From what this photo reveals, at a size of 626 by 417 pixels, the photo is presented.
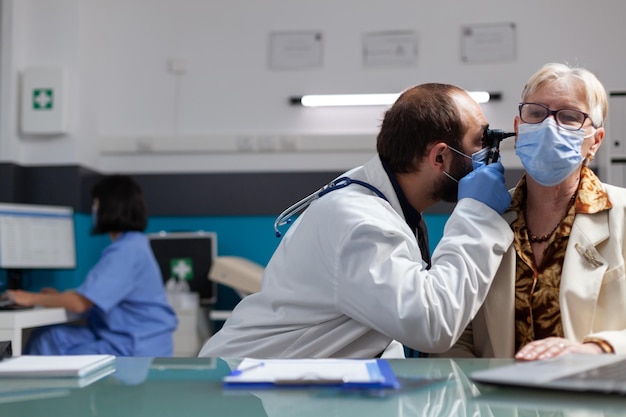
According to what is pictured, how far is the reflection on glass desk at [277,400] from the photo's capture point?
79cm

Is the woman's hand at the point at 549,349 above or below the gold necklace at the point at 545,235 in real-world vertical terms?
below

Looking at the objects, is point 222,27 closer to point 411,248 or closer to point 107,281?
point 107,281

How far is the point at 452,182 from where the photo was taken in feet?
5.94

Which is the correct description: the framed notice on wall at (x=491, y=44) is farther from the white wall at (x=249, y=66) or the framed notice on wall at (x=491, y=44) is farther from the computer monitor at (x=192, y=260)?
the computer monitor at (x=192, y=260)

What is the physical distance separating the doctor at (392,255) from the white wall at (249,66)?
317cm

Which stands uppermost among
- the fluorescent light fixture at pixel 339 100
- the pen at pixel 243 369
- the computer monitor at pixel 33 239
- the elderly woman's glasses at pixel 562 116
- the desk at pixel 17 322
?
the fluorescent light fixture at pixel 339 100

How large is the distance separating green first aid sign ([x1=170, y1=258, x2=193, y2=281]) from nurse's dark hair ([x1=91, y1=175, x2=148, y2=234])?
1.22m

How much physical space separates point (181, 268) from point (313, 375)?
3.77m

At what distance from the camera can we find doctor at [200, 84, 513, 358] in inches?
56.2

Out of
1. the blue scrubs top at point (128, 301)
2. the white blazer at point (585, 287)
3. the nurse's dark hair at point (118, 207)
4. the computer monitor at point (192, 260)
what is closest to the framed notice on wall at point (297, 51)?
the computer monitor at point (192, 260)

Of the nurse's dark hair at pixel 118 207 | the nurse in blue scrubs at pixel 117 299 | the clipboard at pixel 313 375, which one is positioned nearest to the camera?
the clipboard at pixel 313 375

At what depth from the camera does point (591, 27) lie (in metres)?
4.88

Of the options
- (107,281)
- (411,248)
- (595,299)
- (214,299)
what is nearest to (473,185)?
(411,248)

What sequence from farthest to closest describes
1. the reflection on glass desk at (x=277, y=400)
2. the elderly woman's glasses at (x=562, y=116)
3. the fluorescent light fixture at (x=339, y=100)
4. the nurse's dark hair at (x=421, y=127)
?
the fluorescent light fixture at (x=339, y=100)
the nurse's dark hair at (x=421, y=127)
the elderly woman's glasses at (x=562, y=116)
the reflection on glass desk at (x=277, y=400)
